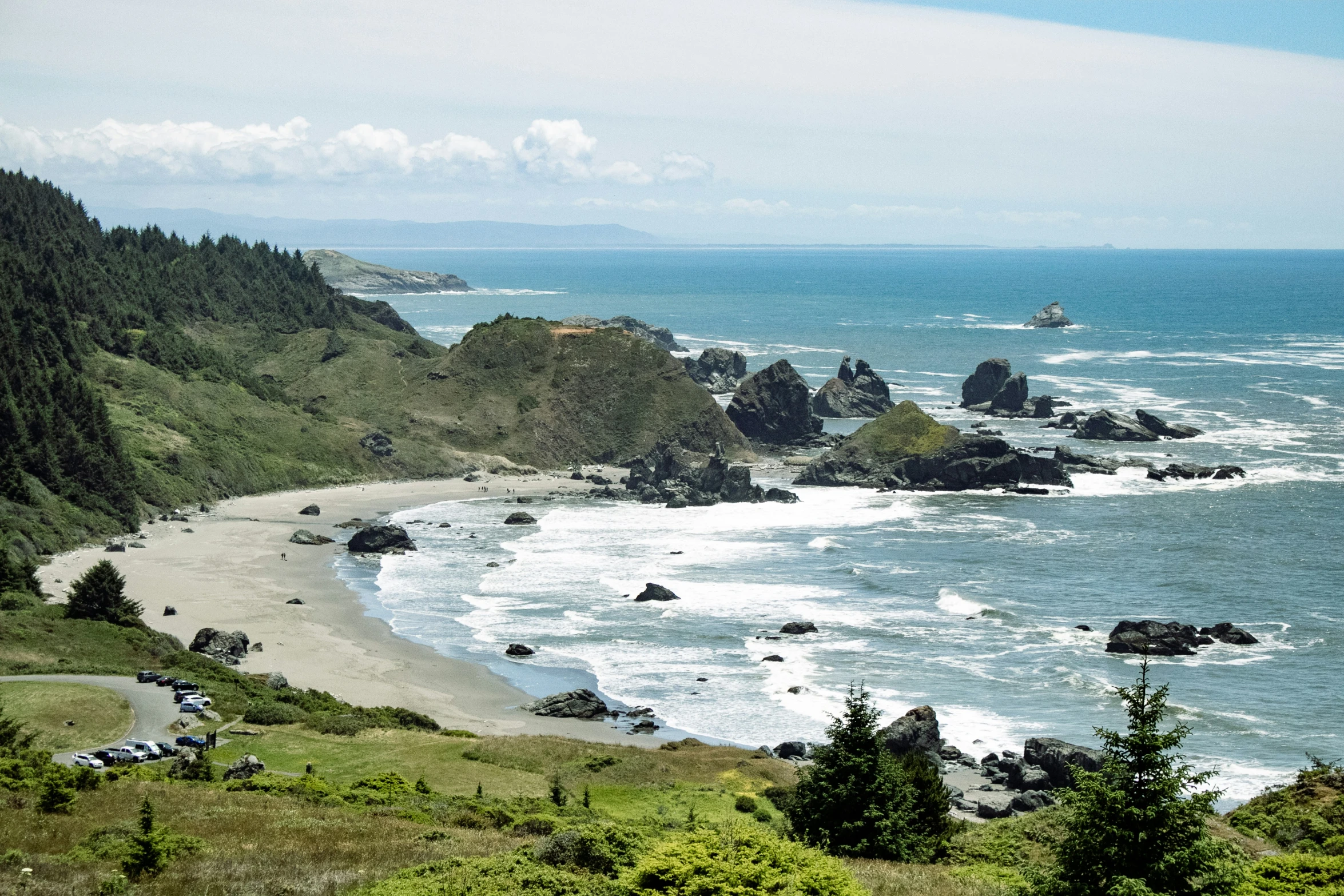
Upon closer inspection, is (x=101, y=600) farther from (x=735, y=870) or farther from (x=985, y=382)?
(x=985, y=382)

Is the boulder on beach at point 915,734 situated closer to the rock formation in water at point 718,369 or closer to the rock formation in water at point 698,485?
the rock formation in water at point 698,485

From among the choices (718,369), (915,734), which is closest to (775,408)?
(718,369)

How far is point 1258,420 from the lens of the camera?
135250 millimetres

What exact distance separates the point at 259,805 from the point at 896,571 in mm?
54264

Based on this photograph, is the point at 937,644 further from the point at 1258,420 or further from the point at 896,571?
the point at 1258,420

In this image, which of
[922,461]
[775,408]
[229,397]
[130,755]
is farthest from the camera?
[775,408]

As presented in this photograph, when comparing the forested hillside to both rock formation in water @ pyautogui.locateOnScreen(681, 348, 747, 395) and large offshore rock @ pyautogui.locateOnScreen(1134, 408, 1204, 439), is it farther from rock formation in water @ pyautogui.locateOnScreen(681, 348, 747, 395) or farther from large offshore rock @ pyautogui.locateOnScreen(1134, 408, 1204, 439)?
large offshore rock @ pyautogui.locateOnScreen(1134, 408, 1204, 439)

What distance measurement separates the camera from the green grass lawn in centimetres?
4166

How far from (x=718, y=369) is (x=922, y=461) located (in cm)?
6462

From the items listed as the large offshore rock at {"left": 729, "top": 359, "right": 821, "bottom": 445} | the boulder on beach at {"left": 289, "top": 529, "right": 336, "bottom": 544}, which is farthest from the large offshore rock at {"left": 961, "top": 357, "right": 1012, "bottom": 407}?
the boulder on beach at {"left": 289, "top": 529, "right": 336, "bottom": 544}

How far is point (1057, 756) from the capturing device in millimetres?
46125

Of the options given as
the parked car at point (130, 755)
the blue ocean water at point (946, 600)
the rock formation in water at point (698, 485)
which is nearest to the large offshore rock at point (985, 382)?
the blue ocean water at point (946, 600)

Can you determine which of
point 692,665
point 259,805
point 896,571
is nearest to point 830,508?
point 896,571

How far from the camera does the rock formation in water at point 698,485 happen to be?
103000 mm
